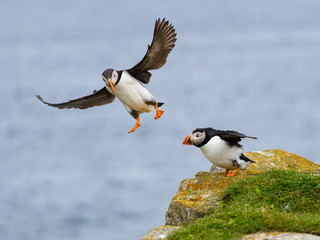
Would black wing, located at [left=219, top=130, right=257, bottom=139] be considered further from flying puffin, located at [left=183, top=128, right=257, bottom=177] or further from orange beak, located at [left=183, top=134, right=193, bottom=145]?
orange beak, located at [left=183, top=134, right=193, bottom=145]

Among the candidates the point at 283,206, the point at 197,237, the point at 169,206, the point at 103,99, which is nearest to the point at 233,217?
the point at 197,237

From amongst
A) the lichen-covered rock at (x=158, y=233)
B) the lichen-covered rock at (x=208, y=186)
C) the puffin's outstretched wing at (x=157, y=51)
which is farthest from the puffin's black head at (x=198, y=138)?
the lichen-covered rock at (x=158, y=233)

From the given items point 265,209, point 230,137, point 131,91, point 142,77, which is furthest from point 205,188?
point 142,77

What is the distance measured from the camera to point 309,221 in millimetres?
7938

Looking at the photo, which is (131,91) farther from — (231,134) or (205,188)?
(205,188)

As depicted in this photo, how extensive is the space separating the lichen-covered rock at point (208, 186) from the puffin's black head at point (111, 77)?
2525 millimetres

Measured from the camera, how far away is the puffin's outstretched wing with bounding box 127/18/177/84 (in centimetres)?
A: 1154

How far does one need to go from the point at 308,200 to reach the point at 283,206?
413 mm

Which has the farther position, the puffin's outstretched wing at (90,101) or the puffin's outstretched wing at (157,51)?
the puffin's outstretched wing at (90,101)

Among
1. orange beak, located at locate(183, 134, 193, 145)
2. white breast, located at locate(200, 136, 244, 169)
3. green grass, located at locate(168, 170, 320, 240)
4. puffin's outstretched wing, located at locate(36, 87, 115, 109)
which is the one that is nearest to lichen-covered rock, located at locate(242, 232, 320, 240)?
green grass, located at locate(168, 170, 320, 240)

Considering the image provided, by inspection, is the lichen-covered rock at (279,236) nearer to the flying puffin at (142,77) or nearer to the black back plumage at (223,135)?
the black back plumage at (223,135)

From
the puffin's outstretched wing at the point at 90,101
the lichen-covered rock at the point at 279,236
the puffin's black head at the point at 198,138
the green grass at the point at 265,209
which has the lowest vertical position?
the lichen-covered rock at the point at 279,236

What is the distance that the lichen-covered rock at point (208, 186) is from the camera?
9734mm

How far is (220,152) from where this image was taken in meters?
10.8
